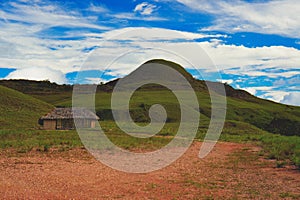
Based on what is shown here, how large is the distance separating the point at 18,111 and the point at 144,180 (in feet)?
191

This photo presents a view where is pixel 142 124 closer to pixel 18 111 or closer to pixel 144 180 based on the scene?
pixel 18 111

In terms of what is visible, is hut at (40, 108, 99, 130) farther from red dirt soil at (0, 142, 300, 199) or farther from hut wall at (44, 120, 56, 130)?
red dirt soil at (0, 142, 300, 199)

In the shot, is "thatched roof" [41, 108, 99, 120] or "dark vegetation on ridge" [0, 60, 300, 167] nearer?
"dark vegetation on ridge" [0, 60, 300, 167]

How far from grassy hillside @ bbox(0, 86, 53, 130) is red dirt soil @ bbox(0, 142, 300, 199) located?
130ft

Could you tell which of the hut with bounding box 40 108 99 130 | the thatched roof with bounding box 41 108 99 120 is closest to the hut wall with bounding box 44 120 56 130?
the hut with bounding box 40 108 99 130

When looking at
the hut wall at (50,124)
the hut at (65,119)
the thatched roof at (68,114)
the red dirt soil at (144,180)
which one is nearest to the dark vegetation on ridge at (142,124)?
the hut wall at (50,124)

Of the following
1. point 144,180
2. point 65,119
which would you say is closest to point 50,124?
point 65,119

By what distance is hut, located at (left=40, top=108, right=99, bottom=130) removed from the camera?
5759cm

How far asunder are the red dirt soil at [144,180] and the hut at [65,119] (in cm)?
3559

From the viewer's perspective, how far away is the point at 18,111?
228 ft

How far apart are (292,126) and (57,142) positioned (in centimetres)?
7057

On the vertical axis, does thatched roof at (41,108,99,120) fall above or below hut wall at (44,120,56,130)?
above

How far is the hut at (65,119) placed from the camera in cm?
5759

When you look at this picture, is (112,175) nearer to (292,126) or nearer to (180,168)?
(180,168)
